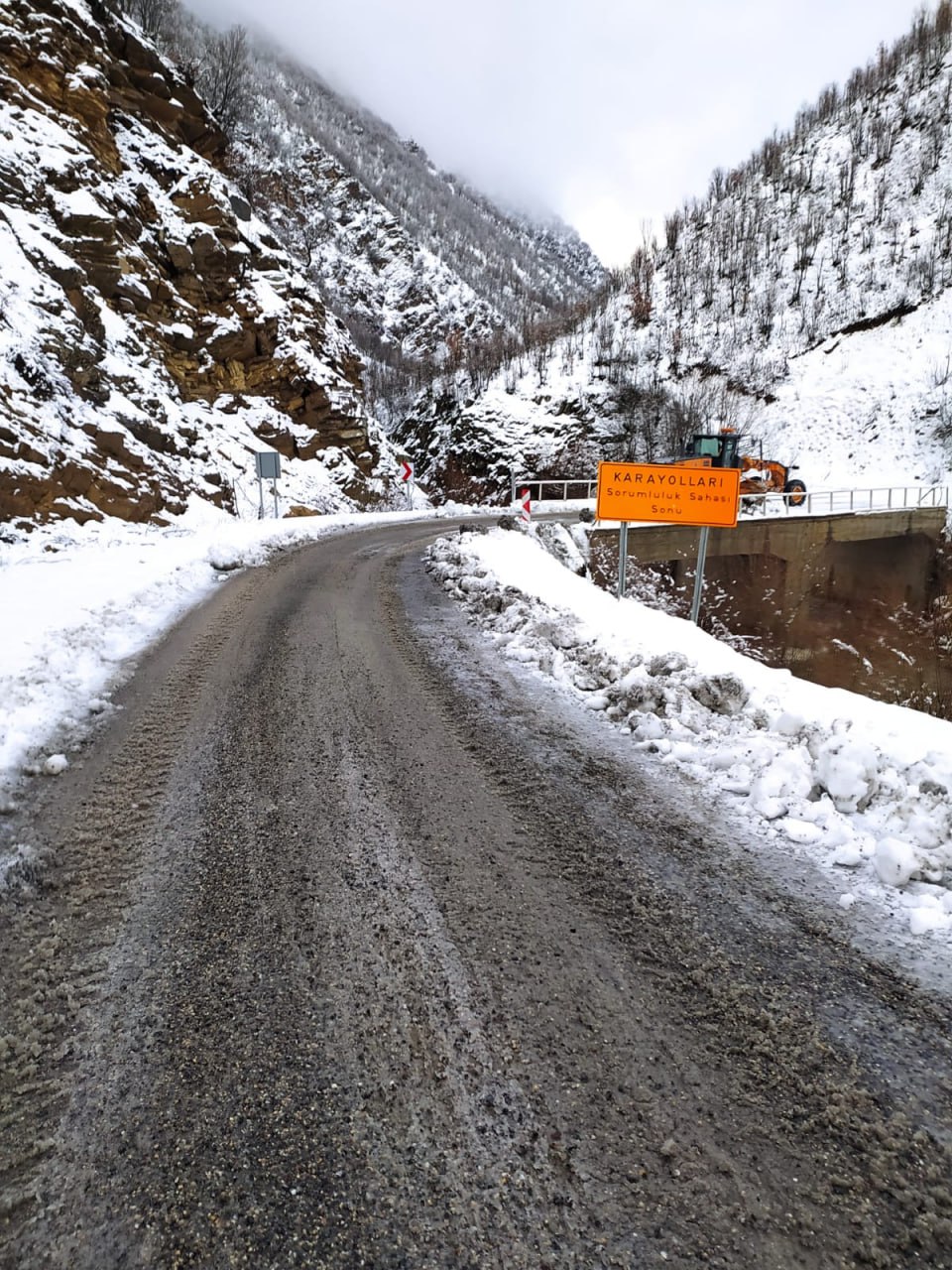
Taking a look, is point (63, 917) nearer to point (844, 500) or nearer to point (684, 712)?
point (684, 712)

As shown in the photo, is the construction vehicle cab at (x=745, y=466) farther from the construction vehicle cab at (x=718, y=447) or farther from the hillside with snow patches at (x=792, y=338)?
the hillside with snow patches at (x=792, y=338)

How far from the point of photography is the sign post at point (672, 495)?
7223mm

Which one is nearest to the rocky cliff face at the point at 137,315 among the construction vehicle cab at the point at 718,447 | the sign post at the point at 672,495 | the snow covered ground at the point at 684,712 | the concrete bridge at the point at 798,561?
the snow covered ground at the point at 684,712

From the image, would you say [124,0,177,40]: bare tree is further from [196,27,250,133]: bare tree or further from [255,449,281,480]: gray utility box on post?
[255,449,281,480]: gray utility box on post


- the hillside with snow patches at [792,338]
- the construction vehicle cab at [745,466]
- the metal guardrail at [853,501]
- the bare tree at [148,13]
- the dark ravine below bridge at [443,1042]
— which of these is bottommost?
the dark ravine below bridge at [443,1042]

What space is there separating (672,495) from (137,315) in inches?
935

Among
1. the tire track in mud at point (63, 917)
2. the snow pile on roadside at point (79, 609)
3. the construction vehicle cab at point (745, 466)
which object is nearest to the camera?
the tire track in mud at point (63, 917)

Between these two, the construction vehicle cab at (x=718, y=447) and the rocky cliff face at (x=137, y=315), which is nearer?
the rocky cliff face at (x=137, y=315)

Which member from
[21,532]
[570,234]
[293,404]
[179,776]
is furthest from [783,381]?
[570,234]

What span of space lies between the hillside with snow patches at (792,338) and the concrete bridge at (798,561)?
11025 mm

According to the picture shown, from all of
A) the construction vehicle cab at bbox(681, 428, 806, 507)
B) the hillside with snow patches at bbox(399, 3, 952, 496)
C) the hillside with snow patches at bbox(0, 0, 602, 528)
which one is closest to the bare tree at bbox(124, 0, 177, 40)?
the hillside with snow patches at bbox(0, 0, 602, 528)

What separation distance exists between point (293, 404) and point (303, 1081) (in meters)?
30.9

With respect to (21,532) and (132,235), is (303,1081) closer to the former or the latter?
(21,532)

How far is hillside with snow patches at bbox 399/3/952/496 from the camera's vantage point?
36094 mm
